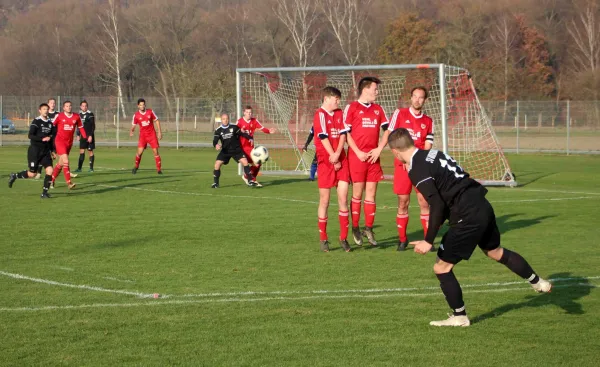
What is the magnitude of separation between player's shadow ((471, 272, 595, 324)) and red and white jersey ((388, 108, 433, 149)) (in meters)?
2.83

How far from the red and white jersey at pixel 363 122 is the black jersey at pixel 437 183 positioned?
163 inches

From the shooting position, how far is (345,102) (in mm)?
27734

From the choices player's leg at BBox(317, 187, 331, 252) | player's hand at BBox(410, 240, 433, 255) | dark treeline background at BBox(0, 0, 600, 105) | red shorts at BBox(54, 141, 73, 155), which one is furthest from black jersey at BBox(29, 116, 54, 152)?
dark treeline background at BBox(0, 0, 600, 105)

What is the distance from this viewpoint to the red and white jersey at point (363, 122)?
11.1 metres

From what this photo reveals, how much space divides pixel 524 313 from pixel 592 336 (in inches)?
33.6

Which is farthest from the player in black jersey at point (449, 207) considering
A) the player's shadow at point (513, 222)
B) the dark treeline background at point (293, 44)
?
the dark treeline background at point (293, 44)

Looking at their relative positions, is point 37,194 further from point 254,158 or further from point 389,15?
point 389,15

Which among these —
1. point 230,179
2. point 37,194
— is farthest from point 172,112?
point 37,194

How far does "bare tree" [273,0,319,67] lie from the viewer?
58375mm

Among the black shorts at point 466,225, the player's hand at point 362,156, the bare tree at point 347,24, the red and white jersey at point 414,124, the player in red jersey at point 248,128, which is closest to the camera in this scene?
the black shorts at point 466,225

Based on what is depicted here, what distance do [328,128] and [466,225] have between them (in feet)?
13.9

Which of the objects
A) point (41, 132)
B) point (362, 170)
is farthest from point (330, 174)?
point (41, 132)

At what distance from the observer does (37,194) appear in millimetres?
18578

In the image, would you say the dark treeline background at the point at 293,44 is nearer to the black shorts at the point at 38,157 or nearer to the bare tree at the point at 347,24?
the bare tree at the point at 347,24
